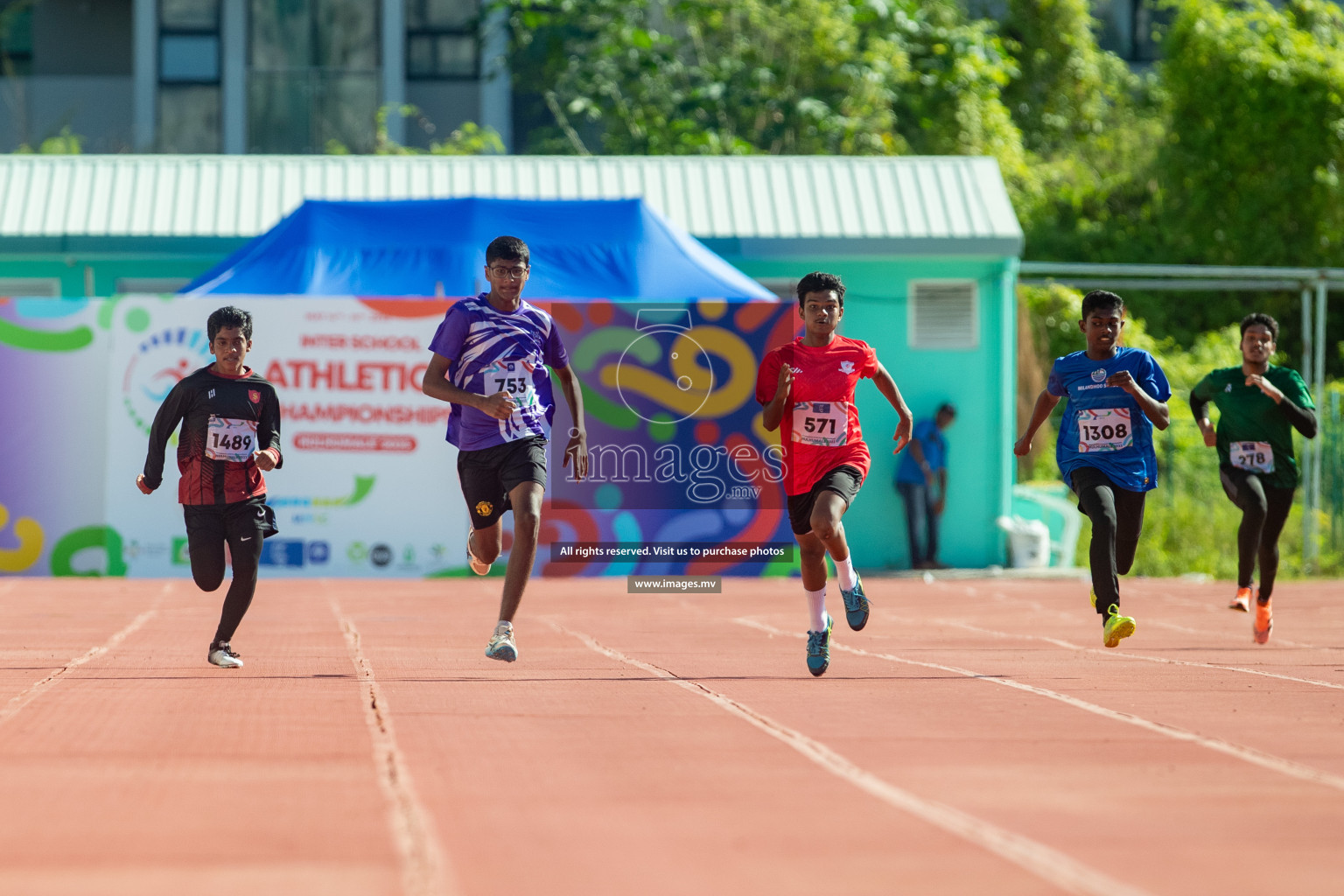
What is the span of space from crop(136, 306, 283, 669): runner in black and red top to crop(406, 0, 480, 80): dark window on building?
28.0 meters

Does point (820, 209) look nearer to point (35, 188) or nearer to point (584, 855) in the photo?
point (35, 188)

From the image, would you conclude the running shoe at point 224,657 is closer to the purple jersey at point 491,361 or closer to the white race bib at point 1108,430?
the purple jersey at point 491,361

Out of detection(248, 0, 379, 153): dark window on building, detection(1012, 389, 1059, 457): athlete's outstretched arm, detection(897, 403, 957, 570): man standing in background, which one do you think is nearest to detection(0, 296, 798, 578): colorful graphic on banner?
detection(897, 403, 957, 570): man standing in background

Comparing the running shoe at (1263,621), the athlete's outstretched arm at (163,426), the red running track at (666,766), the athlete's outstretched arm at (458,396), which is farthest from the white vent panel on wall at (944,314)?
the athlete's outstretched arm at (163,426)

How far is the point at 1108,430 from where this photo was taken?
873cm

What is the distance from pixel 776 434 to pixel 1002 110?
1830 cm

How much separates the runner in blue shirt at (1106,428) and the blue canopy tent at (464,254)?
22.7 feet

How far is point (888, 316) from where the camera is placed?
18234 mm

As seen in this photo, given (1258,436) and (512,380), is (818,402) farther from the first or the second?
(1258,436)

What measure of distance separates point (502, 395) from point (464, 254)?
8743 millimetres

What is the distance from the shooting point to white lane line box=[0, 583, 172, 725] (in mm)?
6789

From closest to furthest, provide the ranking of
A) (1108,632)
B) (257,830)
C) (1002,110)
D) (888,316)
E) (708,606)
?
(257,830) < (1108,632) < (708,606) < (888,316) < (1002,110)

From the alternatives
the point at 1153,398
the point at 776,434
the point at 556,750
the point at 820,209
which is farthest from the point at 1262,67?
the point at 556,750

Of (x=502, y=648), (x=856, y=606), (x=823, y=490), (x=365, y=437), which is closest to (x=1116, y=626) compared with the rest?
(x=856, y=606)
